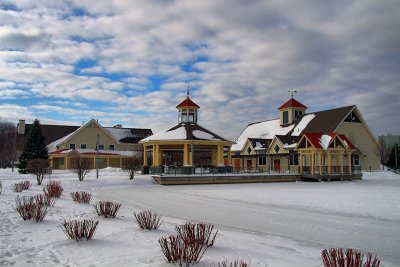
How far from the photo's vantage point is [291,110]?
55.2 m

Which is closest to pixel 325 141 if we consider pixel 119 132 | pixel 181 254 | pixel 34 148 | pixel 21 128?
pixel 181 254

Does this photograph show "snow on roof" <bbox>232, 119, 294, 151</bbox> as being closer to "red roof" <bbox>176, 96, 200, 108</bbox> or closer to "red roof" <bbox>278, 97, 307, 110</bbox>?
"red roof" <bbox>278, 97, 307, 110</bbox>

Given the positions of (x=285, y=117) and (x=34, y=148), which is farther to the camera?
(x=285, y=117)

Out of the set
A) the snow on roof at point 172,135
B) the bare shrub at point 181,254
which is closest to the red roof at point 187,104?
the snow on roof at point 172,135

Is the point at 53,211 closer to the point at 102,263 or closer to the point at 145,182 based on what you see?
the point at 102,263

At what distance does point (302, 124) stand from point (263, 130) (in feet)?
29.2

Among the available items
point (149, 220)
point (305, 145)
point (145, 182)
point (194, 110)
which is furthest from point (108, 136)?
point (149, 220)

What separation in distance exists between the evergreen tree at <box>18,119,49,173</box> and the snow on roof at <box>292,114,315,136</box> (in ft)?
111

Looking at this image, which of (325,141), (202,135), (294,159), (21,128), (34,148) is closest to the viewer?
(325,141)

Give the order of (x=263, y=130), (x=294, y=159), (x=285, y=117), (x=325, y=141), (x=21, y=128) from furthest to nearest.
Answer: (x=21, y=128) < (x=263, y=130) < (x=285, y=117) < (x=294, y=159) < (x=325, y=141)

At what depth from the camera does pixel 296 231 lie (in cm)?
1052

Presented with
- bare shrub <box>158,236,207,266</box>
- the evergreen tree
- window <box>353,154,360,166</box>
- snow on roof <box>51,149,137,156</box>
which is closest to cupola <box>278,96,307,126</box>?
window <box>353,154,360,166</box>

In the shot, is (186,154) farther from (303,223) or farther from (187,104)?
(303,223)

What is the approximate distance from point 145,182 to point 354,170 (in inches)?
911
